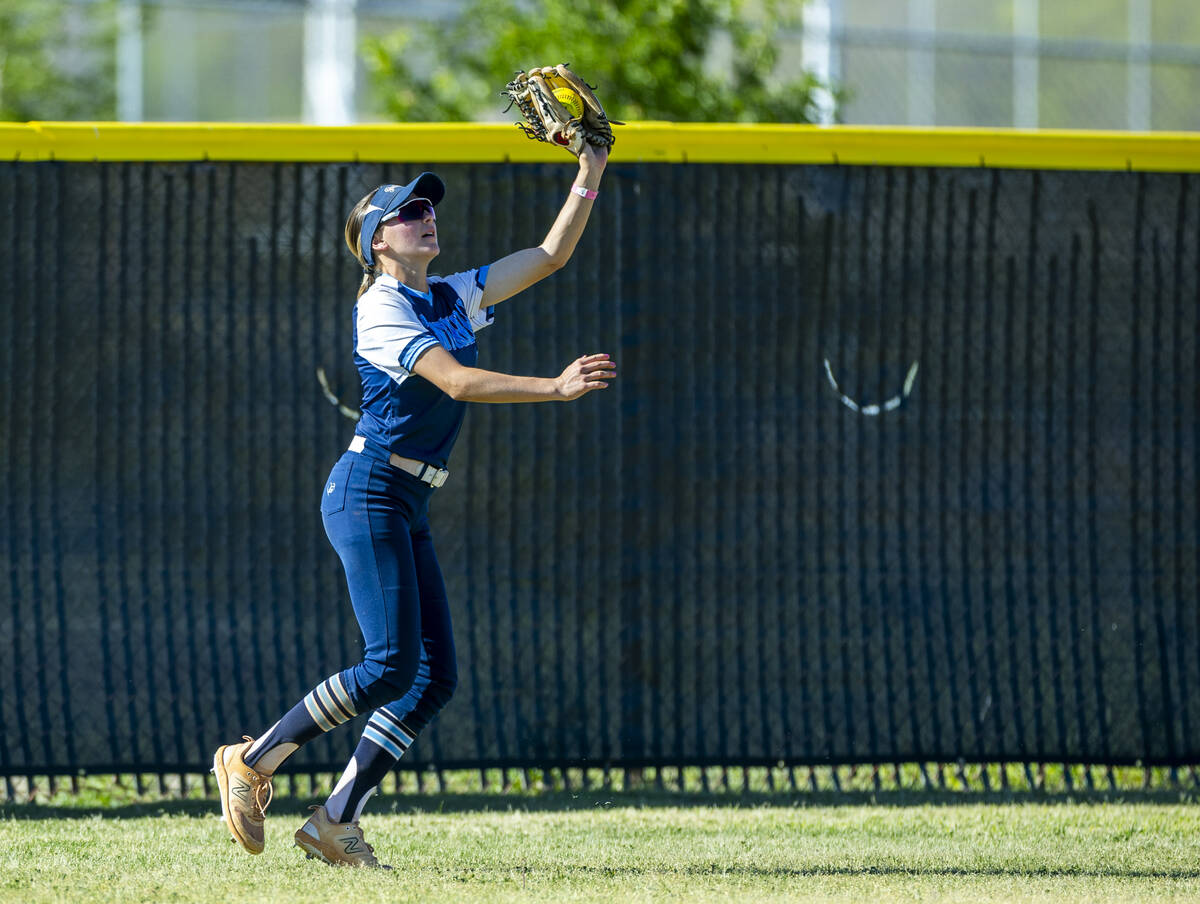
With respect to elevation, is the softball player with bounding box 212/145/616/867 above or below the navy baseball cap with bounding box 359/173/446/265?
below

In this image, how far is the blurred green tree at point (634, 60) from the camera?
394 inches

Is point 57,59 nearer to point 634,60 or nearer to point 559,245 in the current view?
point 634,60

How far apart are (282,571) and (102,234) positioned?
1.36 m

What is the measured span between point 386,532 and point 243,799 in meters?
0.86

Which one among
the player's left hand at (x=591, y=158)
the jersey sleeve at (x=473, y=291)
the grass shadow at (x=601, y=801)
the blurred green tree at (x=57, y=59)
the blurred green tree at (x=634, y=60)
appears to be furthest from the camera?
the blurred green tree at (x=57, y=59)

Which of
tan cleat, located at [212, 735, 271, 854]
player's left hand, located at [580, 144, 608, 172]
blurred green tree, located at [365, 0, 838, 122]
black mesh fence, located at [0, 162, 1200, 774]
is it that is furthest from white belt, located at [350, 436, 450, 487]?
blurred green tree, located at [365, 0, 838, 122]

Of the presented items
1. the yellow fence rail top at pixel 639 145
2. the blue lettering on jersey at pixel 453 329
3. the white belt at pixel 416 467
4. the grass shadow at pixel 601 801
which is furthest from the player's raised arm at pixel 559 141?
the grass shadow at pixel 601 801

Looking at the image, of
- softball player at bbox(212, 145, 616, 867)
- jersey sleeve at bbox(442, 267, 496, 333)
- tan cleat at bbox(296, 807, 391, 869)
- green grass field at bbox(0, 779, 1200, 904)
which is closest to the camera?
green grass field at bbox(0, 779, 1200, 904)

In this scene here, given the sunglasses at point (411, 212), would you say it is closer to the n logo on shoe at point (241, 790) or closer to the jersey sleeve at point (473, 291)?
the jersey sleeve at point (473, 291)

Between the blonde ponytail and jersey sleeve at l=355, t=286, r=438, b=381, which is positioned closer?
jersey sleeve at l=355, t=286, r=438, b=381

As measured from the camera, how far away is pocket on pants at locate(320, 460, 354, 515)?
424cm

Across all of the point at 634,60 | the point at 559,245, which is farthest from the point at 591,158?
the point at 634,60

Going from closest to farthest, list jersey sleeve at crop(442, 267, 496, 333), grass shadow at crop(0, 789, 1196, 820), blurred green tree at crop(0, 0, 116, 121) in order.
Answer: jersey sleeve at crop(442, 267, 496, 333) → grass shadow at crop(0, 789, 1196, 820) → blurred green tree at crop(0, 0, 116, 121)

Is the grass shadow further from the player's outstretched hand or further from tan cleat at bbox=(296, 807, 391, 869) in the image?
the player's outstretched hand
